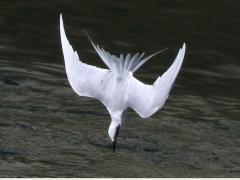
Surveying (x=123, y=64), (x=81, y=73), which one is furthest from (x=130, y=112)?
(x=123, y=64)

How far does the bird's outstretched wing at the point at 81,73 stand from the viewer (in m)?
4.66

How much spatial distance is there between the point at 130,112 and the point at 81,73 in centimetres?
248

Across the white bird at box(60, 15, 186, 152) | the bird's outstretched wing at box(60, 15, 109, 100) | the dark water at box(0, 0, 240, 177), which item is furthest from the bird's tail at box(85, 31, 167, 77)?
the dark water at box(0, 0, 240, 177)

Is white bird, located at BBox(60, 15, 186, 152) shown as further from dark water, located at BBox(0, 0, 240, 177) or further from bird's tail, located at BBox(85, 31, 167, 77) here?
dark water, located at BBox(0, 0, 240, 177)

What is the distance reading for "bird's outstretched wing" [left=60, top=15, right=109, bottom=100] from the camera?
15.3 feet

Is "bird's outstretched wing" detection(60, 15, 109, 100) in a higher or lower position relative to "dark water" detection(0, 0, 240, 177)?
higher

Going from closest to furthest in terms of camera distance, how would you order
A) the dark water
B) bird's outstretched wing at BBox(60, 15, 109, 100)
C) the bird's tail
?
the bird's tail, bird's outstretched wing at BBox(60, 15, 109, 100), the dark water

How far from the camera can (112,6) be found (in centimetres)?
970

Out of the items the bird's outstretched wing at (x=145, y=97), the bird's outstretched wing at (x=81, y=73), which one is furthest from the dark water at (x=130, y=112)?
the bird's outstretched wing at (x=145, y=97)

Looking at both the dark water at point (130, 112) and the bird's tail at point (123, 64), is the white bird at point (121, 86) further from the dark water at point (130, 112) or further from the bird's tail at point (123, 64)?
the dark water at point (130, 112)

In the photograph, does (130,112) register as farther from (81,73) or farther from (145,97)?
(145,97)

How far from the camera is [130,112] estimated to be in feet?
23.6

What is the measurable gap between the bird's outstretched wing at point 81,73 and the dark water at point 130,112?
1287 mm

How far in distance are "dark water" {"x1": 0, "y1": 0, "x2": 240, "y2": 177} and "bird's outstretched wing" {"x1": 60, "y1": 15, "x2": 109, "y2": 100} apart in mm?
1287
